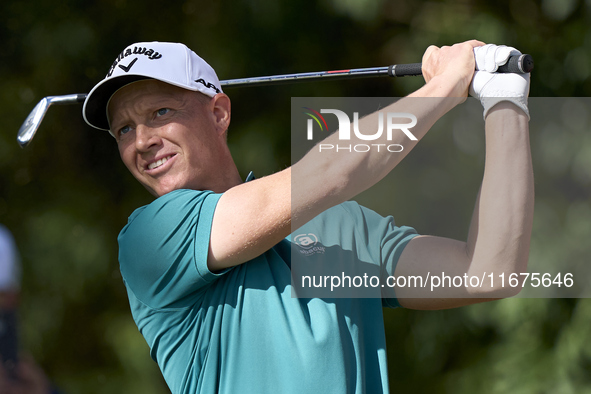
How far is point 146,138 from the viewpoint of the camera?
1.39 meters

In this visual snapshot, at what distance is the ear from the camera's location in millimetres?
1543

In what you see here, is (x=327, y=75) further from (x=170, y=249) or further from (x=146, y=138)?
(x=170, y=249)

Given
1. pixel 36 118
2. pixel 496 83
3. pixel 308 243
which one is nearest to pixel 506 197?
pixel 496 83

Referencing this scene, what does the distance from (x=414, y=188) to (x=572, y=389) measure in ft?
3.43

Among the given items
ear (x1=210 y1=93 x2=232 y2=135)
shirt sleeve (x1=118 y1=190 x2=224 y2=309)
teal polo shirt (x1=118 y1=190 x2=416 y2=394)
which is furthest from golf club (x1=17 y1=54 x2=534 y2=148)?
shirt sleeve (x1=118 y1=190 x2=224 y2=309)

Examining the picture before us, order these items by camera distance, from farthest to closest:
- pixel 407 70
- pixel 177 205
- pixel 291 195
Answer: pixel 407 70 → pixel 177 205 → pixel 291 195

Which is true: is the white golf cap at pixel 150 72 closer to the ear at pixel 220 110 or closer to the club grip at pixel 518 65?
the ear at pixel 220 110

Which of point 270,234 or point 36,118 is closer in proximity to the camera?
point 270,234

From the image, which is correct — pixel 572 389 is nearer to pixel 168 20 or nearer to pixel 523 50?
pixel 523 50

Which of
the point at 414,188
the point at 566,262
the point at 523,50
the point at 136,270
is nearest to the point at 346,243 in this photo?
the point at 136,270

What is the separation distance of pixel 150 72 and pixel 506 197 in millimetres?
765

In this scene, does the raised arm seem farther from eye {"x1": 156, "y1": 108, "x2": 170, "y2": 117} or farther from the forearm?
eye {"x1": 156, "y1": 108, "x2": 170, "y2": 117}

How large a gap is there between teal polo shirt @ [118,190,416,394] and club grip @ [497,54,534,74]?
0.47m

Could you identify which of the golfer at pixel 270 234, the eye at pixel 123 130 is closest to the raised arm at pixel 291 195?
the golfer at pixel 270 234
